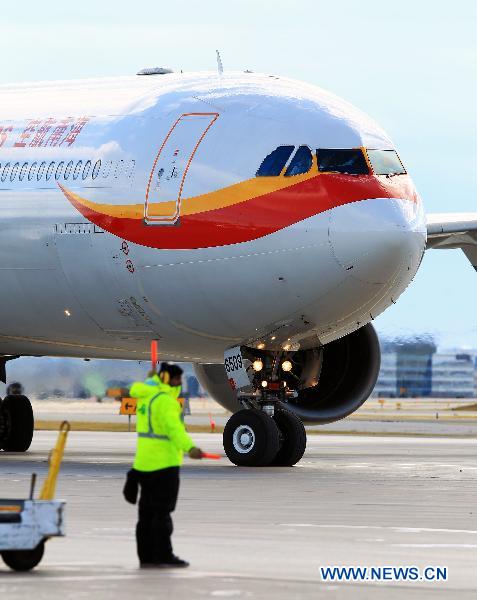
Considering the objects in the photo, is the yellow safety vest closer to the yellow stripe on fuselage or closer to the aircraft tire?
the aircraft tire

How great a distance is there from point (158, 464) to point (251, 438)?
11.4 metres

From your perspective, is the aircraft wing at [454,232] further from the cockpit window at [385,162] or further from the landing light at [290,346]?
the landing light at [290,346]

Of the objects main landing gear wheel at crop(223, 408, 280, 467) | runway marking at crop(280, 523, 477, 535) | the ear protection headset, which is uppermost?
the ear protection headset

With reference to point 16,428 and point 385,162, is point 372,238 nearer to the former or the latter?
point 385,162

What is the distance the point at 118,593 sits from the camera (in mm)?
11719

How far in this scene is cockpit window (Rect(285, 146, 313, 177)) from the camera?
24.1 metres

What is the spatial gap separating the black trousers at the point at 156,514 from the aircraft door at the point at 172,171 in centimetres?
1108

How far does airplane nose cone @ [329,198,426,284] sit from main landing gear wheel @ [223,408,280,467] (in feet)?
8.20

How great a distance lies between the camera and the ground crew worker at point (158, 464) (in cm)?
1331

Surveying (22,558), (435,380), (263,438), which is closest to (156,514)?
(22,558)

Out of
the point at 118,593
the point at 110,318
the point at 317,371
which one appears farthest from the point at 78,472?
the point at 118,593

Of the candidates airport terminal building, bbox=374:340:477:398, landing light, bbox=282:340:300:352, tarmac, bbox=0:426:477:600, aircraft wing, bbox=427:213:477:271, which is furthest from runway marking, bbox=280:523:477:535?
airport terminal building, bbox=374:340:477:398

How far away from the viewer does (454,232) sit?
2877cm

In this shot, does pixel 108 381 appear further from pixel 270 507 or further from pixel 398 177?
pixel 270 507
